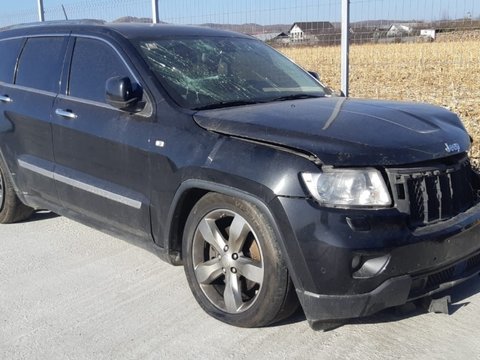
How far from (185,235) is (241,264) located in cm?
46

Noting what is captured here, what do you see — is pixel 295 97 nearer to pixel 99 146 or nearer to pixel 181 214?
pixel 181 214

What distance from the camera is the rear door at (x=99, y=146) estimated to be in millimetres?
3938

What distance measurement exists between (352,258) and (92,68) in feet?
8.39

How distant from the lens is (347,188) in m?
3.03

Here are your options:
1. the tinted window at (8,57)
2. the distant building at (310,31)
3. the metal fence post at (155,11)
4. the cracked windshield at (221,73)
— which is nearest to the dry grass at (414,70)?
the distant building at (310,31)

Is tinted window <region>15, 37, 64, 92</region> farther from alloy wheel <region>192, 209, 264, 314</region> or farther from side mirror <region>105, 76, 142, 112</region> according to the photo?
alloy wheel <region>192, 209, 264, 314</region>

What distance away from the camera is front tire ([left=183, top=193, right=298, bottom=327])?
321 centimetres

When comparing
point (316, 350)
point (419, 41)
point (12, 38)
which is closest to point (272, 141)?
point (316, 350)

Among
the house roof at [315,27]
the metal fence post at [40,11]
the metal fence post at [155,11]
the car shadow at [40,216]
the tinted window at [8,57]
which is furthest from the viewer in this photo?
the metal fence post at [40,11]

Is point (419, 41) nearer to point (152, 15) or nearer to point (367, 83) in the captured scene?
point (367, 83)

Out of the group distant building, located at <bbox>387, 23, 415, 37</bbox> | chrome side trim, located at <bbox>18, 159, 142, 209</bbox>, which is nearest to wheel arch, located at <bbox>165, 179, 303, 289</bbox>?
chrome side trim, located at <bbox>18, 159, 142, 209</bbox>

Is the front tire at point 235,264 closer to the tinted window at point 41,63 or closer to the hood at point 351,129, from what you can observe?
the hood at point 351,129

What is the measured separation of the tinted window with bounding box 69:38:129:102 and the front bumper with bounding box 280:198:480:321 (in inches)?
73.7

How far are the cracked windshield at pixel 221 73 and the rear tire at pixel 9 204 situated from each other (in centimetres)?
211
